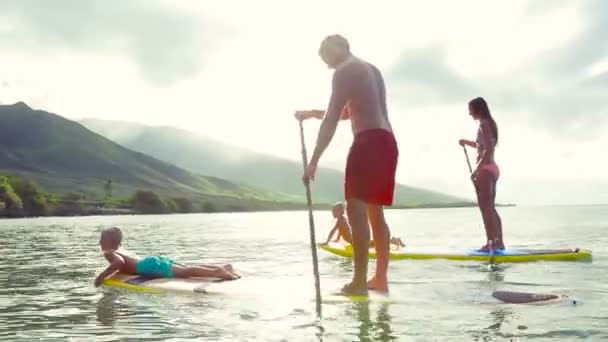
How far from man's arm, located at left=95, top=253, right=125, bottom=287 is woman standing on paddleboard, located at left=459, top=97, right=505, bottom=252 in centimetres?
807

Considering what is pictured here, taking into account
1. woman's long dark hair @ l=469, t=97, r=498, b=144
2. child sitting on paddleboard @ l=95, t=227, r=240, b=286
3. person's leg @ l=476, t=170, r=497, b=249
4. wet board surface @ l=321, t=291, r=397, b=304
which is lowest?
wet board surface @ l=321, t=291, r=397, b=304

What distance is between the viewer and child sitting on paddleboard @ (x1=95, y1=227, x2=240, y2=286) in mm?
11672

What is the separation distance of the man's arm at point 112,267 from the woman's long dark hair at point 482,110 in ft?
27.9

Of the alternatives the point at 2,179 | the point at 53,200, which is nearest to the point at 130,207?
the point at 53,200

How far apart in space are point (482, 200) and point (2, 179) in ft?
501

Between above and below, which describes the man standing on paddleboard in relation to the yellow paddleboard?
above

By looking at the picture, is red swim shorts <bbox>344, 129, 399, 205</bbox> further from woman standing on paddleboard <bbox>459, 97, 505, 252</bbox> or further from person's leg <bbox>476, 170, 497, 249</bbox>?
person's leg <bbox>476, 170, 497, 249</bbox>

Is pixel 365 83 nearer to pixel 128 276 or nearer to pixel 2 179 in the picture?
pixel 128 276

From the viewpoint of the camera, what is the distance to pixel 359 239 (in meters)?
8.78

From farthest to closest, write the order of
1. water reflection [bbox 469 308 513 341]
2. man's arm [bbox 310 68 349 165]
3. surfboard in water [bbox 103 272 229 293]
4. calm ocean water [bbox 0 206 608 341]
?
surfboard in water [bbox 103 272 229 293] < man's arm [bbox 310 68 349 165] < calm ocean water [bbox 0 206 608 341] < water reflection [bbox 469 308 513 341]

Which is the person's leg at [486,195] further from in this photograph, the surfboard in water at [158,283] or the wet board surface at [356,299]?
the wet board surface at [356,299]

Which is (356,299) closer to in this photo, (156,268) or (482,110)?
(156,268)

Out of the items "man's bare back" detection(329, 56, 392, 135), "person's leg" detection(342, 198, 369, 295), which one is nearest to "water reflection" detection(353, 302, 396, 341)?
"person's leg" detection(342, 198, 369, 295)

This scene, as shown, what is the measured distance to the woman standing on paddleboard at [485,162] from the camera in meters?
15.8
